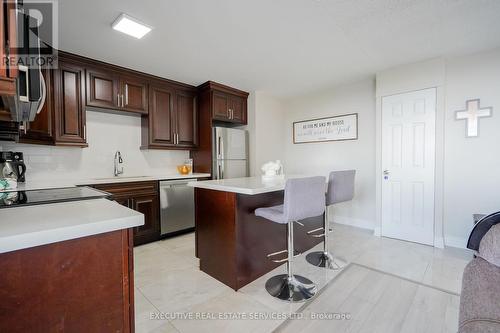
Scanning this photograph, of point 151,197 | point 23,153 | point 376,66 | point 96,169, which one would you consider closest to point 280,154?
point 376,66

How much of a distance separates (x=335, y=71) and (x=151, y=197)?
319 cm

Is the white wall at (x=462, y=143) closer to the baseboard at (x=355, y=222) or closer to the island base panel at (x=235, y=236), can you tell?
the baseboard at (x=355, y=222)

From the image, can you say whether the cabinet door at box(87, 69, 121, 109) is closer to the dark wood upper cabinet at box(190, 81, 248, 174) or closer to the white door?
the dark wood upper cabinet at box(190, 81, 248, 174)

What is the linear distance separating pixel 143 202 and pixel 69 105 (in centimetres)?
146

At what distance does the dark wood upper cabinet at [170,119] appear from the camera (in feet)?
10.9

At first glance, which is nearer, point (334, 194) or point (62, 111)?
point (334, 194)

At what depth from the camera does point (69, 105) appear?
265cm

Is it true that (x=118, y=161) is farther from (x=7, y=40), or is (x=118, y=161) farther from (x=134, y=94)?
(x=7, y=40)

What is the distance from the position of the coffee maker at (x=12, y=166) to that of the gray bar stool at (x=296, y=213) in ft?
8.46

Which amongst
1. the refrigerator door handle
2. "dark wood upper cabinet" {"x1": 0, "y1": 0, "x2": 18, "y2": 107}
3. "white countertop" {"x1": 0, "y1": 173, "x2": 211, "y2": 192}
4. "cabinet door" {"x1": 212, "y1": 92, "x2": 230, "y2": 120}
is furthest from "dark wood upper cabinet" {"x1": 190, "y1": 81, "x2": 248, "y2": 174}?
"dark wood upper cabinet" {"x1": 0, "y1": 0, "x2": 18, "y2": 107}

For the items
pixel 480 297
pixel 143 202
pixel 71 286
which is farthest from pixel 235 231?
pixel 143 202

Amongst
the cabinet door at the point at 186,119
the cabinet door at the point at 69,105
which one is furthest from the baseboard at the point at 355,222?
the cabinet door at the point at 69,105

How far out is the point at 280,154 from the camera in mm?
4633

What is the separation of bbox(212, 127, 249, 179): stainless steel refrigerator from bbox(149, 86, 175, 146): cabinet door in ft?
2.36
